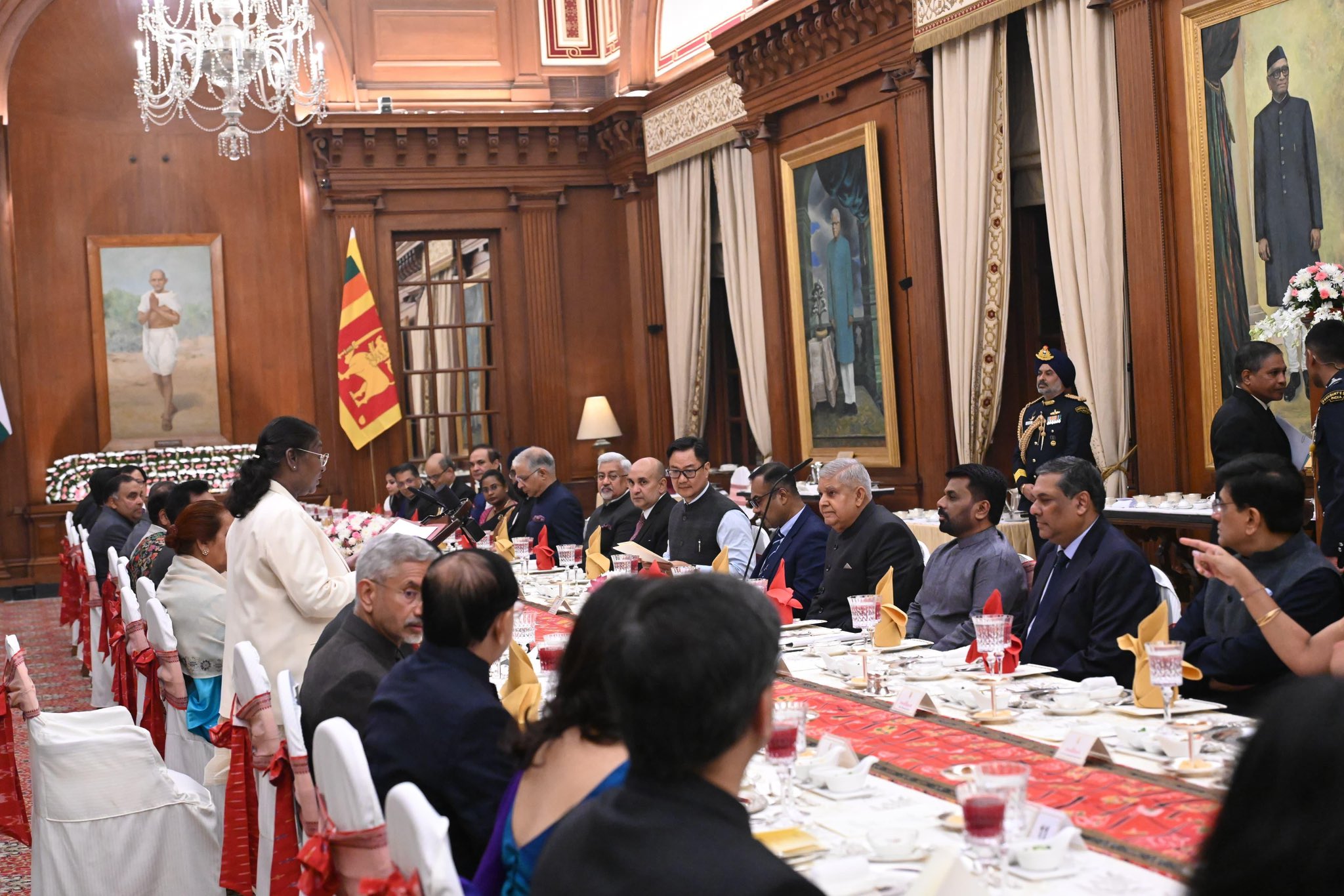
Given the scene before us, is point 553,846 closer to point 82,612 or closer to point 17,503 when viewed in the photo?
point 82,612

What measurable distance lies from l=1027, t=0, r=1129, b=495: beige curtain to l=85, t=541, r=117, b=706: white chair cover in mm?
4985

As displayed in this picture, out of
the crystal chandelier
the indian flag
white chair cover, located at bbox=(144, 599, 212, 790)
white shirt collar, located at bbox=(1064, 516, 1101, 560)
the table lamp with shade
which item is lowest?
white chair cover, located at bbox=(144, 599, 212, 790)

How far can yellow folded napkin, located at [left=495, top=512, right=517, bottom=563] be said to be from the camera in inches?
285

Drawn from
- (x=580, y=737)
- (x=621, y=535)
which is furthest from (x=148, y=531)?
(x=580, y=737)

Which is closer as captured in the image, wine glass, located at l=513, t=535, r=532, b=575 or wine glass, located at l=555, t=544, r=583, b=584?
wine glass, located at l=555, t=544, r=583, b=584

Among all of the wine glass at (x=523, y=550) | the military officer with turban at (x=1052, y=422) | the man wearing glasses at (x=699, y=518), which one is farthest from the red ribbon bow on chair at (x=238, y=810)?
the military officer with turban at (x=1052, y=422)

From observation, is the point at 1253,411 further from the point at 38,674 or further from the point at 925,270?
the point at 38,674

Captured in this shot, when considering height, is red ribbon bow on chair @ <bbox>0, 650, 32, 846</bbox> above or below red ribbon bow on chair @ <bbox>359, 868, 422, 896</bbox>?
below

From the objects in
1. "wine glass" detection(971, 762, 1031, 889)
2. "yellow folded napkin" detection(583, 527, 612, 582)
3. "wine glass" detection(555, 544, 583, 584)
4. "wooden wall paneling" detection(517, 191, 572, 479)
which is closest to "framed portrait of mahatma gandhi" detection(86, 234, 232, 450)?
"wooden wall paneling" detection(517, 191, 572, 479)

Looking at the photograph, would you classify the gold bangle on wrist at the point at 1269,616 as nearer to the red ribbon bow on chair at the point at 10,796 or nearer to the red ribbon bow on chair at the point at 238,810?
the red ribbon bow on chair at the point at 238,810

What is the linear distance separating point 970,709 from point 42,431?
441 inches

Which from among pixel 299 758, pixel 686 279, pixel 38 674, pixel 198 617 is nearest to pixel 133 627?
pixel 198 617

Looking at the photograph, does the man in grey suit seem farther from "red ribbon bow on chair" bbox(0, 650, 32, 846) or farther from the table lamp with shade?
the table lamp with shade

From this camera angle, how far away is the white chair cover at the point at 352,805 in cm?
212
